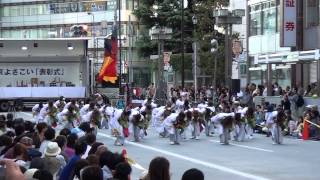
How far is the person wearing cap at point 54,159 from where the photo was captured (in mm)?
8875

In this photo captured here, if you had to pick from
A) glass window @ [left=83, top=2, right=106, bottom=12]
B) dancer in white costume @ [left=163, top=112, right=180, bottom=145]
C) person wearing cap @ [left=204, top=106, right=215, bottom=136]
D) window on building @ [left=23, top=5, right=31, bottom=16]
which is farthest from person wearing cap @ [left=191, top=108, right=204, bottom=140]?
window on building @ [left=23, top=5, right=31, bottom=16]

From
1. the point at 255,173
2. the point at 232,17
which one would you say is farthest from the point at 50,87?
the point at 255,173

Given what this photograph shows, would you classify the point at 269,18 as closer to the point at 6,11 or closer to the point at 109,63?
the point at 109,63

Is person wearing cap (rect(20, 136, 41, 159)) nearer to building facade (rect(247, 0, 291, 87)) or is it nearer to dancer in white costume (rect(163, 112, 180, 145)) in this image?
dancer in white costume (rect(163, 112, 180, 145))

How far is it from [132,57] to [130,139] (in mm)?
54228

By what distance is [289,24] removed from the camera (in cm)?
3534

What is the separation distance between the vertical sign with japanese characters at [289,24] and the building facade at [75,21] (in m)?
40.2

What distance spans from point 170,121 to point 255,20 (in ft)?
75.3

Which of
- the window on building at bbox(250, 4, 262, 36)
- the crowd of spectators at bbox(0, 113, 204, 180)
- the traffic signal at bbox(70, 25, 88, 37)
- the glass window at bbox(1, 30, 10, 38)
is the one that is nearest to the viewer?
the crowd of spectators at bbox(0, 113, 204, 180)

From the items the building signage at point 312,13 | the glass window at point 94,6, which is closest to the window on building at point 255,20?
the building signage at point 312,13

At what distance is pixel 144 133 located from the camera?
2500cm

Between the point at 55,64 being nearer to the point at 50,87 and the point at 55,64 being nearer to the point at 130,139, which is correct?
the point at 50,87

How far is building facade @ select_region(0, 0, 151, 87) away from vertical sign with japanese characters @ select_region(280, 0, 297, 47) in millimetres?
40231

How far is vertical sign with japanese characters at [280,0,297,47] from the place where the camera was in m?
34.9
